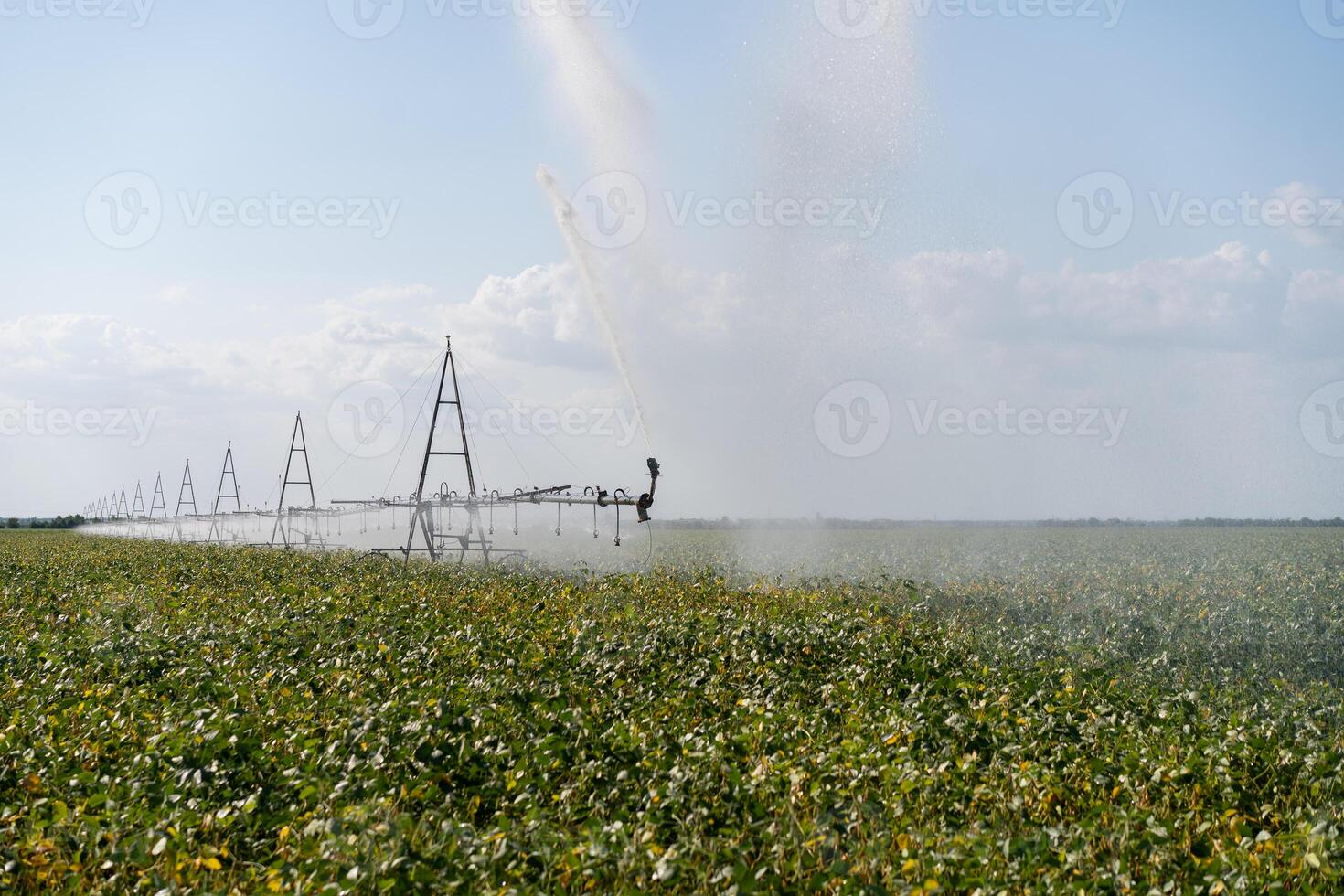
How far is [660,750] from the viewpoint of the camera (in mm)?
9289

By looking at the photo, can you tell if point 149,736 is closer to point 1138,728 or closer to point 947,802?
point 947,802

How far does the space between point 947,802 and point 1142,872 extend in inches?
63.4

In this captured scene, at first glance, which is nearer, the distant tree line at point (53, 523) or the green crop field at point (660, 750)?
the green crop field at point (660, 750)

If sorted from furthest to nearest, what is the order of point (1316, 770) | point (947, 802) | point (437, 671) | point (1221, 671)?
point (1221, 671) < point (437, 671) < point (1316, 770) < point (947, 802)

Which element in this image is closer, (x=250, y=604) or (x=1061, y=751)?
(x=1061, y=751)

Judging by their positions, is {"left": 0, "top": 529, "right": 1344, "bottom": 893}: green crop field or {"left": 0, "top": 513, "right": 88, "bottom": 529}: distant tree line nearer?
{"left": 0, "top": 529, "right": 1344, "bottom": 893}: green crop field

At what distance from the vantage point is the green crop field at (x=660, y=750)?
684 centimetres

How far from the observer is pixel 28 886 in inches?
273

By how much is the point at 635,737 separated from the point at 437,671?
405 cm

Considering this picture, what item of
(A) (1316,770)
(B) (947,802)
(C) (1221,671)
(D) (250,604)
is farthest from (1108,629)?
(D) (250,604)

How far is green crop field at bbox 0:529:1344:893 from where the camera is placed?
22.4 feet

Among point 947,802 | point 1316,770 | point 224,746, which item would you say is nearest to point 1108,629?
point 1316,770

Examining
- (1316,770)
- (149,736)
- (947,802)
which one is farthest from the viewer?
(149,736)

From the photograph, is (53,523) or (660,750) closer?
(660,750)
